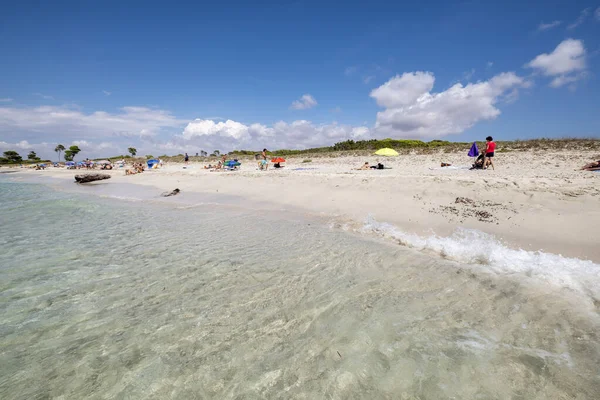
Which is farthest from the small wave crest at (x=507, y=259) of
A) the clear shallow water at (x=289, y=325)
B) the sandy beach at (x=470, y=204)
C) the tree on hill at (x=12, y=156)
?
the tree on hill at (x=12, y=156)

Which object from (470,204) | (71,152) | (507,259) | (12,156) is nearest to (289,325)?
(507,259)

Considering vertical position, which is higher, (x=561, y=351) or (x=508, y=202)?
(x=508, y=202)

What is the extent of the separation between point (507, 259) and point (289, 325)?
4.62 meters

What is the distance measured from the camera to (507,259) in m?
5.20

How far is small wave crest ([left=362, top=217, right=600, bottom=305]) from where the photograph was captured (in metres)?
4.28

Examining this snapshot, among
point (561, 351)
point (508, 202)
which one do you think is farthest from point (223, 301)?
point (508, 202)

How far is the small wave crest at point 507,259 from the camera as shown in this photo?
4277 mm

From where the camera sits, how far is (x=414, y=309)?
3627mm

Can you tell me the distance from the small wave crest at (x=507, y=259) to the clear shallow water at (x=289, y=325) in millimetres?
57

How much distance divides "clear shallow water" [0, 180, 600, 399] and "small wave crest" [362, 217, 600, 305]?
0.19 ft

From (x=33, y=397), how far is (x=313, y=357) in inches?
101

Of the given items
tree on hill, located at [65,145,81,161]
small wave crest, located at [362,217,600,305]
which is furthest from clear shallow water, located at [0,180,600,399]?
tree on hill, located at [65,145,81,161]

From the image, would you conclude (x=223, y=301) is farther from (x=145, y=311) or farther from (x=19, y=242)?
(x=19, y=242)

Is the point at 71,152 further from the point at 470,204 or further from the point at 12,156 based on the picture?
the point at 470,204
